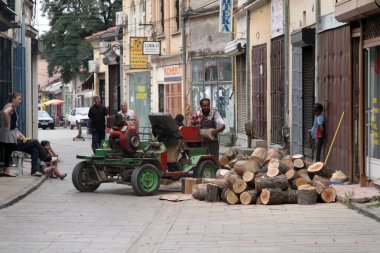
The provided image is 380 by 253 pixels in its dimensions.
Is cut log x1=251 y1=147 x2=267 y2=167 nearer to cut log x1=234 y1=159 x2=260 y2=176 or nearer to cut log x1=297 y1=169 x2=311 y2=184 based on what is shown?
cut log x1=234 y1=159 x2=260 y2=176

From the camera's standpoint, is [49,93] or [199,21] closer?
[199,21]

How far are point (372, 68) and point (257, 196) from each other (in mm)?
3056

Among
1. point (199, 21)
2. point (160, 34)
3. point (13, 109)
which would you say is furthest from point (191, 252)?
point (160, 34)

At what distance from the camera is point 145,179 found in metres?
15.1

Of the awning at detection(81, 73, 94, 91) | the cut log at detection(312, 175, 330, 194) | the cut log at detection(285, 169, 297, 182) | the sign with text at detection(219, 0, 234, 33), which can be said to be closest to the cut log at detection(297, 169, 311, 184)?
the cut log at detection(312, 175, 330, 194)

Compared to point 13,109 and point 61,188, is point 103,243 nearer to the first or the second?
point 61,188

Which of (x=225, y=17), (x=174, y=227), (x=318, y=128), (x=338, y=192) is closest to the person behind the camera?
(x=174, y=227)

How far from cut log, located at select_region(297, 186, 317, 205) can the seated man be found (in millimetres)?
7135

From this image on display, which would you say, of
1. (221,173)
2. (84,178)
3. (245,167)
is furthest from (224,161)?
(245,167)

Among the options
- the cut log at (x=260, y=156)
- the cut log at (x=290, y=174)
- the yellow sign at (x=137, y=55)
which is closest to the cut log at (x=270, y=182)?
the cut log at (x=290, y=174)

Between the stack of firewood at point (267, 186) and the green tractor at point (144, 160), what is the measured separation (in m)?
1.00

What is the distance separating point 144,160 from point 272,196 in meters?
2.84

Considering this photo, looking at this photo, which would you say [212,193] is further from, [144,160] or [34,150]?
[34,150]

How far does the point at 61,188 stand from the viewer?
16.6 metres
